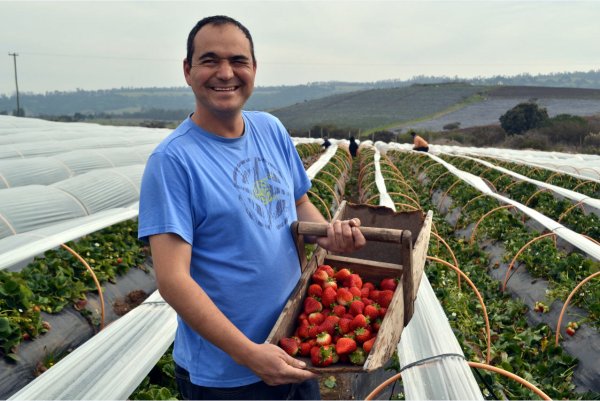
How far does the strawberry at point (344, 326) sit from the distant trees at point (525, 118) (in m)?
50.6

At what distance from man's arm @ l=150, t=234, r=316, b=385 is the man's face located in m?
0.56

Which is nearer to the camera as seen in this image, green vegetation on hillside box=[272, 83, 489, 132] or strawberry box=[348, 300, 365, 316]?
strawberry box=[348, 300, 365, 316]

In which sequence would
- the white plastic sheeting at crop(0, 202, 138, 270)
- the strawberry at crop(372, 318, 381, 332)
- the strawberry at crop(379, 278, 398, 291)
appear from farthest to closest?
the white plastic sheeting at crop(0, 202, 138, 270), the strawberry at crop(379, 278, 398, 291), the strawberry at crop(372, 318, 381, 332)

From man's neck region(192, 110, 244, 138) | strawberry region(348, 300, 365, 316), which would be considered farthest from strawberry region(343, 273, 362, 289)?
man's neck region(192, 110, 244, 138)

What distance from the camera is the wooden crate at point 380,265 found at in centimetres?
191

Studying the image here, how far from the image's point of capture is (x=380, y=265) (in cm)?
260

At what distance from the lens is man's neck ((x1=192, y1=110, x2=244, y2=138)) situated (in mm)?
1861

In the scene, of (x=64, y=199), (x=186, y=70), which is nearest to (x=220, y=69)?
(x=186, y=70)

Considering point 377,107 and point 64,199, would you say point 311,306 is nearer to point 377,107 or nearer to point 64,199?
point 64,199

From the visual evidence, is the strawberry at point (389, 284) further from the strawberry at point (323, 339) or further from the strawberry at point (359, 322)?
the strawberry at point (323, 339)

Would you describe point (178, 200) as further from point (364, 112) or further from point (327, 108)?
point (327, 108)

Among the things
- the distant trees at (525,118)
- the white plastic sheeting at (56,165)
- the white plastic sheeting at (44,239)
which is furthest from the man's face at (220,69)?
the distant trees at (525,118)

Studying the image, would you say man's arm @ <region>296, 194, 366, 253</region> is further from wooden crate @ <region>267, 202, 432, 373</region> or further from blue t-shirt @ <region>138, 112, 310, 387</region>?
blue t-shirt @ <region>138, 112, 310, 387</region>

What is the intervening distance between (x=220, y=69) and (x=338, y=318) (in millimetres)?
1265
